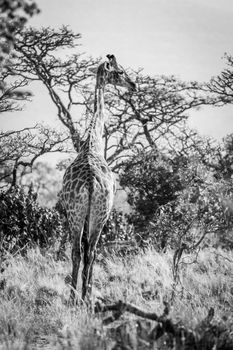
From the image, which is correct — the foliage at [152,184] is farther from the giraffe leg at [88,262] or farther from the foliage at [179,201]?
the giraffe leg at [88,262]

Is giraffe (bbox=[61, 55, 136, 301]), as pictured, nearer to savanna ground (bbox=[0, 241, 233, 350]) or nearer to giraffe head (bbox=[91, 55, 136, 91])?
savanna ground (bbox=[0, 241, 233, 350])

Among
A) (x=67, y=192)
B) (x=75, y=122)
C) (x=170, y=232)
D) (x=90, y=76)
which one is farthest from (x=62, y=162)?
(x=67, y=192)

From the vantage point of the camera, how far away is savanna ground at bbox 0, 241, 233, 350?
11.0 ft

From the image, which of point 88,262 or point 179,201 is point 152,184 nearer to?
point 179,201

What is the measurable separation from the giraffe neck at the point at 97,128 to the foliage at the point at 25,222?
3.19m

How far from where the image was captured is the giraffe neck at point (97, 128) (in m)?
5.45

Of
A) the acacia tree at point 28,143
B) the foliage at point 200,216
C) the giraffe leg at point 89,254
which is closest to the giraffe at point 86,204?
the giraffe leg at point 89,254

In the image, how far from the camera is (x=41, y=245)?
8680 mm

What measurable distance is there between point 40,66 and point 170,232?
797 centimetres

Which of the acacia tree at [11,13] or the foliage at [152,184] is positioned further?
the foliage at [152,184]

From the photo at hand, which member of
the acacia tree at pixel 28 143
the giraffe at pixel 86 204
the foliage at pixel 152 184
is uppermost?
the acacia tree at pixel 28 143

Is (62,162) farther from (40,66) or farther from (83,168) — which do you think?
(83,168)

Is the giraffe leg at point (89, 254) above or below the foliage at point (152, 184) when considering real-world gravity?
below

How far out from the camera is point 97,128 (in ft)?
18.6
